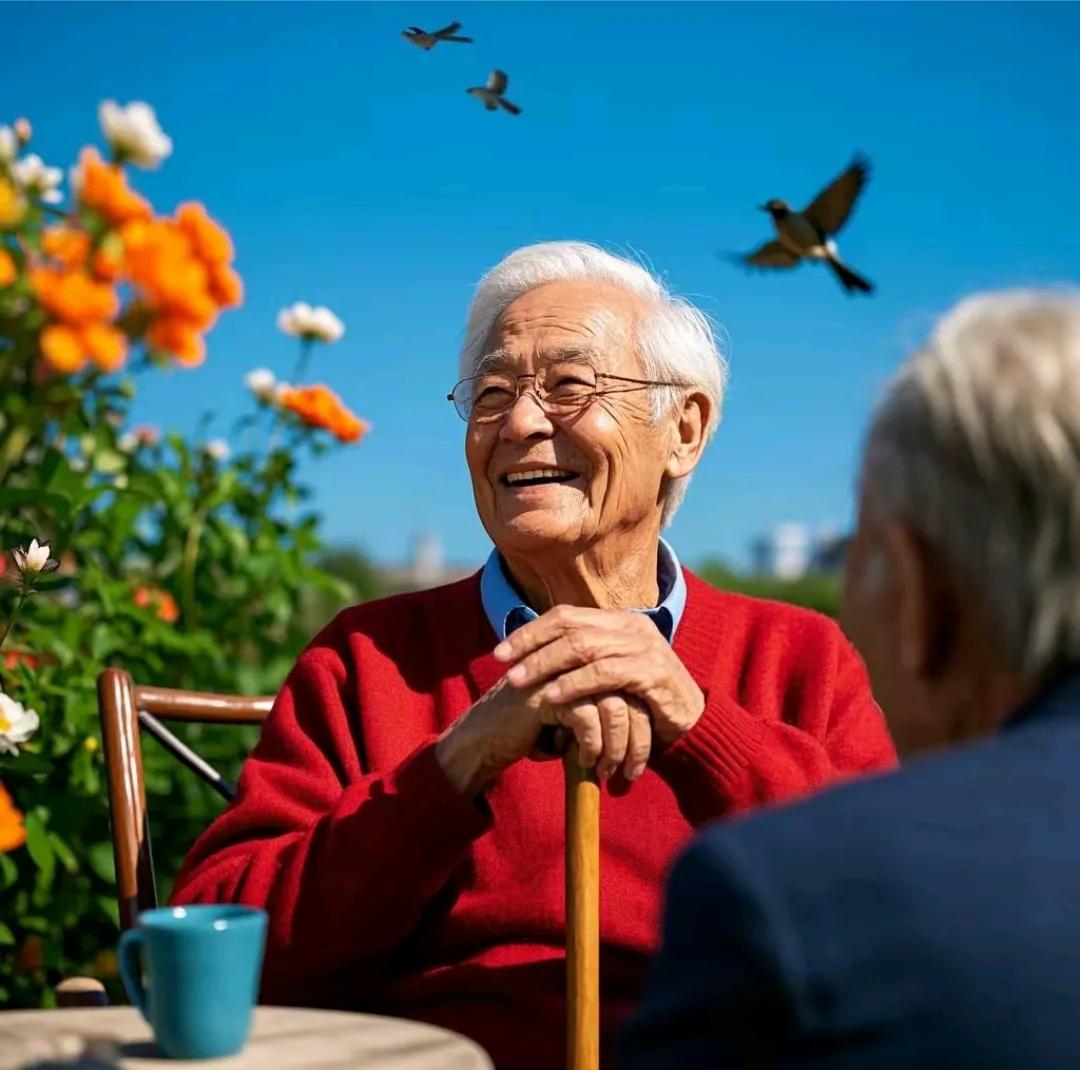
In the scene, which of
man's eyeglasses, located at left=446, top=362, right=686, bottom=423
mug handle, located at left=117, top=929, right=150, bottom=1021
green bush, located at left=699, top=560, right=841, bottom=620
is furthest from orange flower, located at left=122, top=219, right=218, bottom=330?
green bush, located at left=699, top=560, right=841, bottom=620

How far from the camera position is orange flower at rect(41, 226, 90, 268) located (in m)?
0.88

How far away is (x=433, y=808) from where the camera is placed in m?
1.96

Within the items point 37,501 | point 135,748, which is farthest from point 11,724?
point 37,501

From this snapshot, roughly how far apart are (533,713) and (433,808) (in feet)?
0.63

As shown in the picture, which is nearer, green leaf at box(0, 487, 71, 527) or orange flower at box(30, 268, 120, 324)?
orange flower at box(30, 268, 120, 324)

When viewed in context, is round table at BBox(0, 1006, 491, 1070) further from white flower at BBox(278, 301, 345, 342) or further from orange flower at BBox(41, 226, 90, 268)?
white flower at BBox(278, 301, 345, 342)

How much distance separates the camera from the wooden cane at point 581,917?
6.18 feet

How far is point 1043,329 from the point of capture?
108cm

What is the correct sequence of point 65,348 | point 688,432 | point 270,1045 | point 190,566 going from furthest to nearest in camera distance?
point 190,566 < point 688,432 < point 270,1045 < point 65,348

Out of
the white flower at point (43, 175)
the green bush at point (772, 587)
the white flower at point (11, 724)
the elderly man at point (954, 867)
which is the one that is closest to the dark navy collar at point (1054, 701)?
the elderly man at point (954, 867)

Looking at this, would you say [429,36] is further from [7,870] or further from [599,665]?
[7,870]

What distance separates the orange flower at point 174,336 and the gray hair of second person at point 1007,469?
53 cm

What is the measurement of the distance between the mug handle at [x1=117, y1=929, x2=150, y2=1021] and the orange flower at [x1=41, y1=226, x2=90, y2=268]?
770 mm

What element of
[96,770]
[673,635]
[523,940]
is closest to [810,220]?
[673,635]
